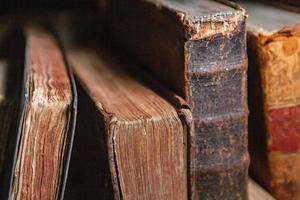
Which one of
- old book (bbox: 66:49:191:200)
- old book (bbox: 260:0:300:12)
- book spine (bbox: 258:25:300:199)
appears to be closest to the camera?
old book (bbox: 66:49:191:200)

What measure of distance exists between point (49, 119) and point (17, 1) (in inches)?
21.2

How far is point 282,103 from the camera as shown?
0.74 m

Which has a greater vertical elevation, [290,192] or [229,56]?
[229,56]

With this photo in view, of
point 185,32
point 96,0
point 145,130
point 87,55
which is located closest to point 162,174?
point 145,130

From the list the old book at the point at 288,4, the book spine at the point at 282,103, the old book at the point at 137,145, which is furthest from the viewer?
the old book at the point at 288,4

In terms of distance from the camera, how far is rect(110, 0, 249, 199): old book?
0.65 m

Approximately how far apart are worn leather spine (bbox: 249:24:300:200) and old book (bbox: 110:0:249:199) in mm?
67

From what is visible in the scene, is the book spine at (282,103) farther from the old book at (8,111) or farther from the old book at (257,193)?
the old book at (8,111)

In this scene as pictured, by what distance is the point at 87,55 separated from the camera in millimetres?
921

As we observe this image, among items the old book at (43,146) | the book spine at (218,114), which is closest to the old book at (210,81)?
the book spine at (218,114)

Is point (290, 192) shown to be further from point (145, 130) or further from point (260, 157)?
point (145, 130)

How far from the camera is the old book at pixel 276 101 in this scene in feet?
2.38

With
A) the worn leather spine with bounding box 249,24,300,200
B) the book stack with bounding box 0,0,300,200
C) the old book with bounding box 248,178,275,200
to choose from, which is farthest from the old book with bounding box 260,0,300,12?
the old book with bounding box 248,178,275,200

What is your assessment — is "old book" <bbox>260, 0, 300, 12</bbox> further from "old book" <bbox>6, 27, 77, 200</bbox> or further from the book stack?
"old book" <bbox>6, 27, 77, 200</bbox>
